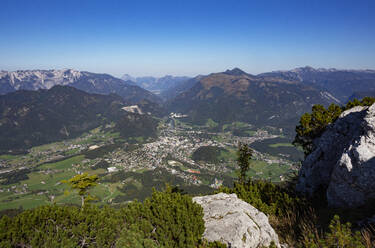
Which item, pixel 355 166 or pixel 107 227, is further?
pixel 355 166

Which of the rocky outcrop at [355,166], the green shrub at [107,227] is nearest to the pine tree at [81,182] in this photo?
the green shrub at [107,227]

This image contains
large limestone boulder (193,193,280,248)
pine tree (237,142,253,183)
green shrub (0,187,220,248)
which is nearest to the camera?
green shrub (0,187,220,248)

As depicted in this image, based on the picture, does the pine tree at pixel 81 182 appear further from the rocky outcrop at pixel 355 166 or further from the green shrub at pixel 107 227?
the rocky outcrop at pixel 355 166

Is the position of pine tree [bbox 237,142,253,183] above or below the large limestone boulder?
below

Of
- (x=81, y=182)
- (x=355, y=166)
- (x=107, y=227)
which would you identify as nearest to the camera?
(x=107, y=227)

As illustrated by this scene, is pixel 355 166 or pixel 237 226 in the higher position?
pixel 355 166

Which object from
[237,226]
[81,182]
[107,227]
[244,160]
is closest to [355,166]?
[237,226]

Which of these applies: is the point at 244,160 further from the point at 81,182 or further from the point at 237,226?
the point at 81,182

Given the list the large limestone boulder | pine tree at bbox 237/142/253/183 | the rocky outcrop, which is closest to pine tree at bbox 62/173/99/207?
the large limestone boulder

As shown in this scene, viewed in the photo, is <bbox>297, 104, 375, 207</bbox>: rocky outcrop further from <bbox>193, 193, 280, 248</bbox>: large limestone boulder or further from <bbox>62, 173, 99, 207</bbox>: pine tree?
<bbox>62, 173, 99, 207</bbox>: pine tree
